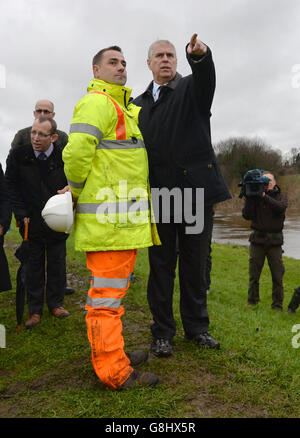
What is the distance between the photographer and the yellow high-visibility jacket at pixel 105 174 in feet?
8.57

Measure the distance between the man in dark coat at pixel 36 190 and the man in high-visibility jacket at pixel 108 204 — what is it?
1.68 metres

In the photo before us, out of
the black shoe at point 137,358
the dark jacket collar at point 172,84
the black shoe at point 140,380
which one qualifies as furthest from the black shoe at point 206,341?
the dark jacket collar at point 172,84

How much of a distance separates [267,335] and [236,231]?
19685mm

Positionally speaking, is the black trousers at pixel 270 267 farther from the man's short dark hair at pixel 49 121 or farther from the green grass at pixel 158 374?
the man's short dark hair at pixel 49 121

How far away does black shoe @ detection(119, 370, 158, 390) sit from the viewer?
268cm

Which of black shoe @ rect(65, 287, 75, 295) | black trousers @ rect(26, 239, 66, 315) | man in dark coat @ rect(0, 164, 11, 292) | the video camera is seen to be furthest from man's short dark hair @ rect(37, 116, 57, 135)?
the video camera

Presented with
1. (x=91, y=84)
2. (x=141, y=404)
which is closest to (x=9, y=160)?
(x=91, y=84)

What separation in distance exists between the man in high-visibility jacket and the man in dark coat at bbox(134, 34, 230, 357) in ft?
1.59

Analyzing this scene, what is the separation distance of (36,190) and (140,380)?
254 cm

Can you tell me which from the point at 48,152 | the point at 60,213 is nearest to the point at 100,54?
the point at 60,213

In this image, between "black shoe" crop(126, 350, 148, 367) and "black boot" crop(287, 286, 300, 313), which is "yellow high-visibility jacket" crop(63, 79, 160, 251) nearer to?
"black shoe" crop(126, 350, 148, 367)

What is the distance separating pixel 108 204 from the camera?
8.91ft

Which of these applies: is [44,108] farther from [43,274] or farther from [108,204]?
[108,204]

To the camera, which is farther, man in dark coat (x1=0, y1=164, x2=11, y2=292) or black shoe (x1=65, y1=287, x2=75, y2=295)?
black shoe (x1=65, y1=287, x2=75, y2=295)
